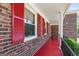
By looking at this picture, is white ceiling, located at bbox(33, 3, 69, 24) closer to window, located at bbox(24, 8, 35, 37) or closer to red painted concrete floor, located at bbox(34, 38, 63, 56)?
window, located at bbox(24, 8, 35, 37)

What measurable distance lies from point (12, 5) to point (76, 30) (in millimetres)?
4405

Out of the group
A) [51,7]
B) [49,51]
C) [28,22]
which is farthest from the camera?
[49,51]

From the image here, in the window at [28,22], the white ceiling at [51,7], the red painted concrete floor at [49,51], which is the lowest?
the red painted concrete floor at [49,51]

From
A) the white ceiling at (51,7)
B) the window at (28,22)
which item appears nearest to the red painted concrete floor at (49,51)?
the window at (28,22)

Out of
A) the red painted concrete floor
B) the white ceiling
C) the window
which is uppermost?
the white ceiling

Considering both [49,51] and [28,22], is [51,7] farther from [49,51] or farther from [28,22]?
[49,51]

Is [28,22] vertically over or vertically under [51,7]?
under

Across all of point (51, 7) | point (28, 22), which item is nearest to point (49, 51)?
point (51, 7)

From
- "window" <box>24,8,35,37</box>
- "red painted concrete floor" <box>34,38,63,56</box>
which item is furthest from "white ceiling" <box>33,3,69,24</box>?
"red painted concrete floor" <box>34,38,63,56</box>

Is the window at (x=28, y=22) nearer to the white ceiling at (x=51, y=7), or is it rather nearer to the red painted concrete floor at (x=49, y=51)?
the white ceiling at (x=51, y=7)

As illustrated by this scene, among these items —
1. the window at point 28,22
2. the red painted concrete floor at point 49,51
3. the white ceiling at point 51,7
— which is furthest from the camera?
the red painted concrete floor at point 49,51

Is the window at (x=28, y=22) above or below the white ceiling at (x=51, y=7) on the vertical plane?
below

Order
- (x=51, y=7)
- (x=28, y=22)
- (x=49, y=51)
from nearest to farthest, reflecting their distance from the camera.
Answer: (x=28, y=22), (x=51, y=7), (x=49, y=51)

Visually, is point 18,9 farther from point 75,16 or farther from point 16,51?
point 75,16
